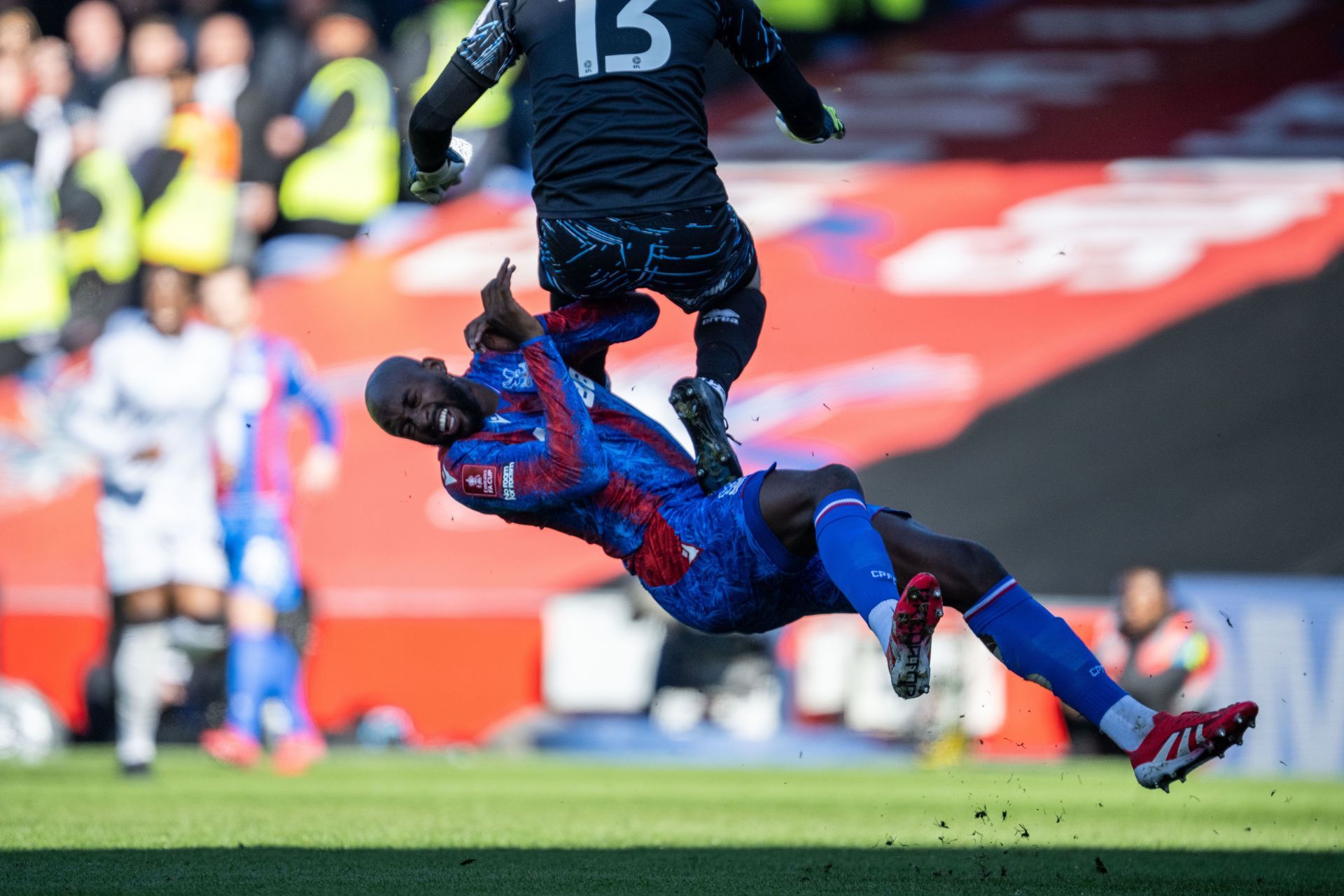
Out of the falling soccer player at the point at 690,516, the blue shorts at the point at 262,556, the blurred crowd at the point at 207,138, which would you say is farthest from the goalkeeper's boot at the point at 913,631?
the blurred crowd at the point at 207,138

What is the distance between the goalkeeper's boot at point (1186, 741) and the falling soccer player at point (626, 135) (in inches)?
51.5

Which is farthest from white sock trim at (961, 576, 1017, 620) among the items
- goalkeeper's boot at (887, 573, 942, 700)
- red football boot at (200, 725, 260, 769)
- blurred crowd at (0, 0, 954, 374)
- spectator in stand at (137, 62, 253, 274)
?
spectator in stand at (137, 62, 253, 274)

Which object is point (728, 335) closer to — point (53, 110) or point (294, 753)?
point (294, 753)

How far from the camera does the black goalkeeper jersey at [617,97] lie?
404cm

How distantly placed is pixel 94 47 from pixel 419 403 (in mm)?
9489

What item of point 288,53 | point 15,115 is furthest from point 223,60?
point 15,115

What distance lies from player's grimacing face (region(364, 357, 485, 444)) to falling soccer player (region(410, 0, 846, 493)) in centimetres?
42

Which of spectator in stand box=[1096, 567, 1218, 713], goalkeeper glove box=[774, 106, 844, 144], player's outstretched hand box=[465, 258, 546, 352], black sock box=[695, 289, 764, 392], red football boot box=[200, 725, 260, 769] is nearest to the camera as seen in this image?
player's outstretched hand box=[465, 258, 546, 352]

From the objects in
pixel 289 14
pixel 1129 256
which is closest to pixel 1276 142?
pixel 1129 256

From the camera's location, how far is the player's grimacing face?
423cm

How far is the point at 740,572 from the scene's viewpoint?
416 centimetres

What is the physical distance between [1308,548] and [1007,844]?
6.91m

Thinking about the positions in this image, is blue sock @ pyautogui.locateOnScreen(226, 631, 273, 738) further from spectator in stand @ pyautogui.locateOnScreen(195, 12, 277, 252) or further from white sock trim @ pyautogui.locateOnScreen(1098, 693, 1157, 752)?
white sock trim @ pyautogui.locateOnScreen(1098, 693, 1157, 752)

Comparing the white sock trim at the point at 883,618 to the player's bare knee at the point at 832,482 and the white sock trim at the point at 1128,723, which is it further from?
the white sock trim at the point at 1128,723
